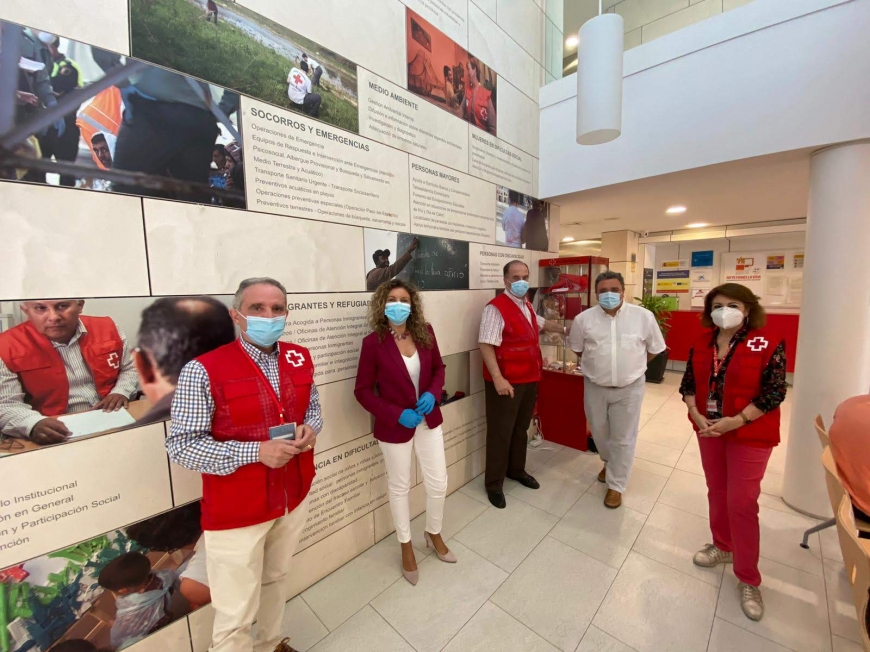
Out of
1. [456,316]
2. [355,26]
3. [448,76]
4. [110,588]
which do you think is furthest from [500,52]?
[110,588]

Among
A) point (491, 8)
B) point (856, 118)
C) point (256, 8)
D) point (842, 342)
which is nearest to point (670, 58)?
point (856, 118)

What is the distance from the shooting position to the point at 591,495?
2.74 metres

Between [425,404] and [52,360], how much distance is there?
150 cm

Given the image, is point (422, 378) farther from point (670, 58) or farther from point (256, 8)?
point (670, 58)

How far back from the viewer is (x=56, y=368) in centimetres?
117

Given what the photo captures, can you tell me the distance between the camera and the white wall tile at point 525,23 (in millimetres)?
3037

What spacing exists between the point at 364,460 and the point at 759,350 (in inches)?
89.2

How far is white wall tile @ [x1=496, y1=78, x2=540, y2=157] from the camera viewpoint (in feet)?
9.96

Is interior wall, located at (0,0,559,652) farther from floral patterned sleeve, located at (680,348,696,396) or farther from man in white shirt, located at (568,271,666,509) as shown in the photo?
floral patterned sleeve, located at (680,348,696,396)

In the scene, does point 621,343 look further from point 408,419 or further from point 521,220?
point 408,419

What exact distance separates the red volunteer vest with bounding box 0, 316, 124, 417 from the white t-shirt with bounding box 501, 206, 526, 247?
9.28ft

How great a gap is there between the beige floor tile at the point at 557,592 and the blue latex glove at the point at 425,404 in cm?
109

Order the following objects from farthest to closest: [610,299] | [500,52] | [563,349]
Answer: [563,349], [500,52], [610,299]

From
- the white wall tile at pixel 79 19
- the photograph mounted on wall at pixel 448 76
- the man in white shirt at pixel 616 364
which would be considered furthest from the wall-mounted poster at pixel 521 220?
the white wall tile at pixel 79 19
